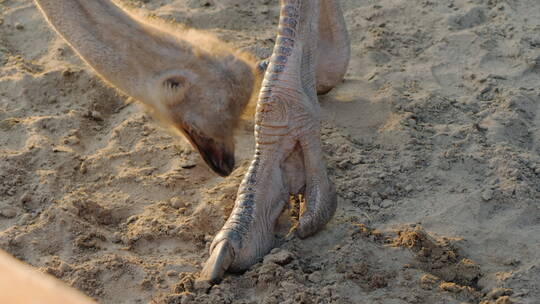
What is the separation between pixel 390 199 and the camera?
11.5 feet

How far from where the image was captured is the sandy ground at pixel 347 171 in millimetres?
2932

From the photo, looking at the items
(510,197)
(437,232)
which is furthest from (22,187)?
(510,197)

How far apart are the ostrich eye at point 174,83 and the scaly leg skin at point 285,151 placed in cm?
45

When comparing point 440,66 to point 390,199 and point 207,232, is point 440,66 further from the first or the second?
point 207,232

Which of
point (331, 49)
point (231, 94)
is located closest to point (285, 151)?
point (231, 94)

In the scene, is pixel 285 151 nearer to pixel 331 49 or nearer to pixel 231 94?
pixel 231 94

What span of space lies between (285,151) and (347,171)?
56 centimetres

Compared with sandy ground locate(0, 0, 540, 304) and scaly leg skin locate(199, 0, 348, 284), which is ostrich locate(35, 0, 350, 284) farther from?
sandy ground locate(0, 0, 540, 304)

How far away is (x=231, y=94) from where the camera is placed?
3.52 metres

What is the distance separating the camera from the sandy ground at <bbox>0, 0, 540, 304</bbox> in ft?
9.62

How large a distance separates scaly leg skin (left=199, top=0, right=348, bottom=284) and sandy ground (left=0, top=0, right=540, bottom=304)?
0.11 metres

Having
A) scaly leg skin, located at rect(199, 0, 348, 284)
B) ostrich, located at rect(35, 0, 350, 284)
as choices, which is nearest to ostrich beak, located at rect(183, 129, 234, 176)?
ostrich, located at rect(35, 0, 350, 284)

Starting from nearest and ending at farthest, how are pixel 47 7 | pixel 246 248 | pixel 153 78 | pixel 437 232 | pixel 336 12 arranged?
pixel 246 248 → pixel 437 232 → pixel 153 78 → pixel 47 7 → pixel 336 12

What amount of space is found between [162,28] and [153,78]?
0.36 meters
